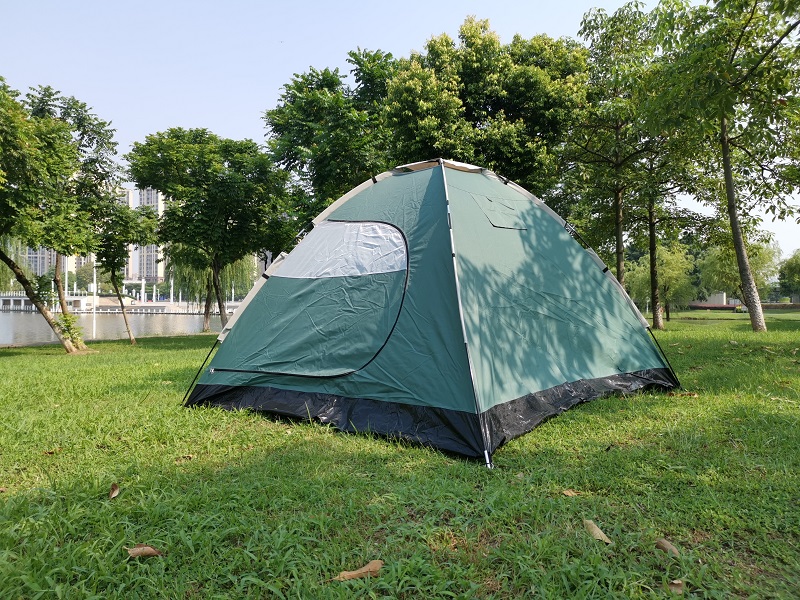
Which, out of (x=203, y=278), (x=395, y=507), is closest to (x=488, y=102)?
(x=395, y=507)

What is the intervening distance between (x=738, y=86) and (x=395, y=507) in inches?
229

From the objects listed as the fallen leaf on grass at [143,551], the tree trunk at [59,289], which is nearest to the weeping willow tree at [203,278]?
the tree trunk at [59,289]

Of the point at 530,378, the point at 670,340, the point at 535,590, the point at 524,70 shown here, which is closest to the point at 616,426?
the point at 530,378

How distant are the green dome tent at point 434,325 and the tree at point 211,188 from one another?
1066 cm

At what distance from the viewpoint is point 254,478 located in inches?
119

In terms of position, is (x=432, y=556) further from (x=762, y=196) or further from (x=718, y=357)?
(x=762, y=196)

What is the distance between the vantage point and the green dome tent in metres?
3.75

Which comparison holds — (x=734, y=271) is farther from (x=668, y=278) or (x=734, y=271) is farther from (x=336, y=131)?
(x=336, y=131)

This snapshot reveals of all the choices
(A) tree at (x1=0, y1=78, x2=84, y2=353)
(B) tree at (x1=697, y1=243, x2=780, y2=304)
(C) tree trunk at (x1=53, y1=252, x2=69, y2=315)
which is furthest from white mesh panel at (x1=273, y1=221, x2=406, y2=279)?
(B) tree at (x1=697, y1=243, x2=780, y2=304)

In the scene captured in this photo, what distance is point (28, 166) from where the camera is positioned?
10164mm

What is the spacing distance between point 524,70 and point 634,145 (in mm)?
3814

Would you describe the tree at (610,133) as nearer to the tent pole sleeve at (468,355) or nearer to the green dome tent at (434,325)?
the green dome tent at (434,325)

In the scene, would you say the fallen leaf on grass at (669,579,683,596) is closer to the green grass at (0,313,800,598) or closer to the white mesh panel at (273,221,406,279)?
the green grass at (0,313,800,598)

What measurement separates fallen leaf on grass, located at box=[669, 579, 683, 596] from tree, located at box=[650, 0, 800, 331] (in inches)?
206
